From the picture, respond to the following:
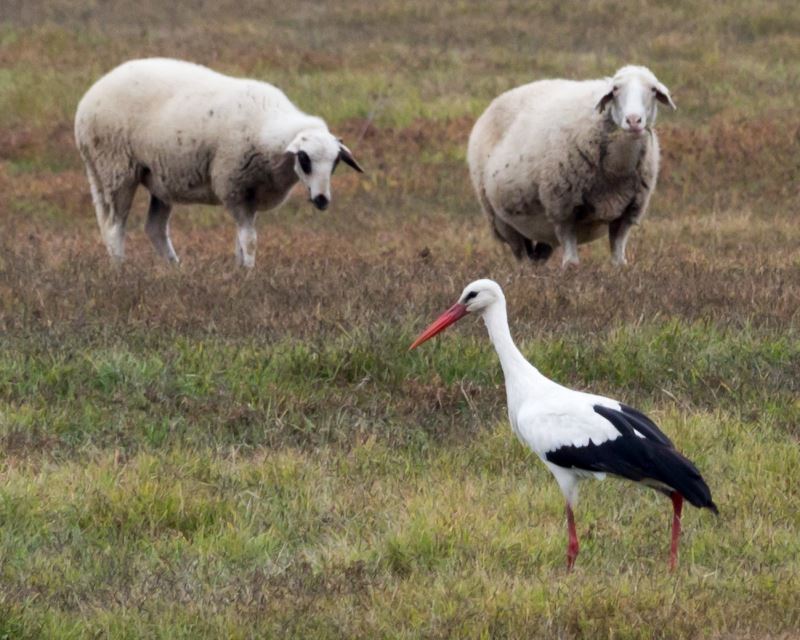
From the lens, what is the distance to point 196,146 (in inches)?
550

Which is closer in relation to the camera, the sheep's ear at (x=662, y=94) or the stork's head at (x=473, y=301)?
the stork's head at (x=473, y=301)

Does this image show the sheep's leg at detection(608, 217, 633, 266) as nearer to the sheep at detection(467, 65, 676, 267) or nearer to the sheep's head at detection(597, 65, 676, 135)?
the sheep at detection(467, 65, 676, 267)

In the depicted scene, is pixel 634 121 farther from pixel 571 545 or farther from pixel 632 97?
pixel 571 545

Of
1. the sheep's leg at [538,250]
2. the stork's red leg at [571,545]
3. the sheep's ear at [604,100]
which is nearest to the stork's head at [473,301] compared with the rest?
the stork's red leg at [571,545]

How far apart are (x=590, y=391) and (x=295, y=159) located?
19.5ft

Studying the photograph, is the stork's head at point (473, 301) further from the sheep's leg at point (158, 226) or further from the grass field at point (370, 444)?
the sheep's leg at point (158, 226)

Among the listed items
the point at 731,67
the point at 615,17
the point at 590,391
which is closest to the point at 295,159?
the point at 590,391

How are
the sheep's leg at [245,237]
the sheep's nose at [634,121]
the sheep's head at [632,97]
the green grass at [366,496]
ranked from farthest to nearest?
the sheep's leg at [245,237] < the sheep's head at [632,97] < the sheep's nose at [634,121] < the green grass at [366,496]

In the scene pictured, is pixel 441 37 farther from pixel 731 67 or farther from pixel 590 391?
pixel 590 391

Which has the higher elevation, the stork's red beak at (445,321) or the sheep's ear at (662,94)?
the stork's red beak at (445,321)

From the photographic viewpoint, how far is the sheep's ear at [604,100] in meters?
12.7

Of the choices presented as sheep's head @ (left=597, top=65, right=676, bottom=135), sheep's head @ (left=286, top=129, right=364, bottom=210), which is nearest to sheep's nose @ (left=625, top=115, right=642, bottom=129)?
sheep's head @ (left=597, top=65, right=676, bottom=135)

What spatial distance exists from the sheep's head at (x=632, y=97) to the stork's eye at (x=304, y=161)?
8.44 feet

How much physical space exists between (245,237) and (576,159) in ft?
9.98
